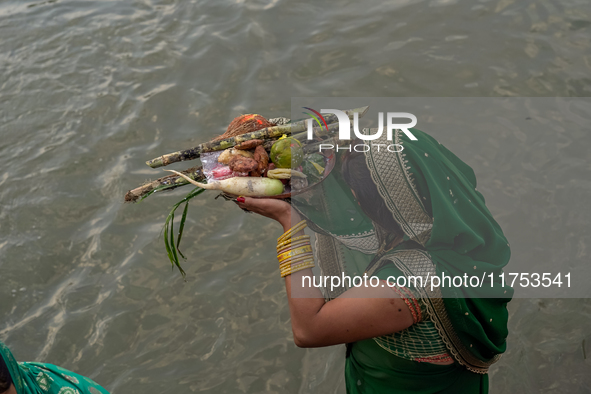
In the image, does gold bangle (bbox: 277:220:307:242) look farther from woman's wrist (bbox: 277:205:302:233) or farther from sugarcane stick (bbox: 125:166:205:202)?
sugarcane stick (bbox: 125:166:205:202)

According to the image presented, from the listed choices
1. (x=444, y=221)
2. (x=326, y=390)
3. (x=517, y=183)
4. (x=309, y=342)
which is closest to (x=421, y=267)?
(x=444, y=221)

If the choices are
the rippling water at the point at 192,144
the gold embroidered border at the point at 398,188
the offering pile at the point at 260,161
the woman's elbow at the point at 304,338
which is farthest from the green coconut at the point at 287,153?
the rippling water at the point at 192,144

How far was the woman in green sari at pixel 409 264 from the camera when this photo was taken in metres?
1.74

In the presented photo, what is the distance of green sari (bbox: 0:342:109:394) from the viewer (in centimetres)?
196

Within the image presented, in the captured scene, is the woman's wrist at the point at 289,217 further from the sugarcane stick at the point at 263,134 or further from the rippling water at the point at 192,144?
the rippling water at the point at 192,144

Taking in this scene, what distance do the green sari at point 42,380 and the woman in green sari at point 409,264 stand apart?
3.30 ft

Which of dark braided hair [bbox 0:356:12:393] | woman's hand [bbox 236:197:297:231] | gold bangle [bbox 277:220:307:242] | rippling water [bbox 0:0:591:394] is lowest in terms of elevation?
rippling water [bbox 0:0:591:394]

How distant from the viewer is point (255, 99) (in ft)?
16.5

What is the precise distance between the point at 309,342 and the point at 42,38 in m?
5.43

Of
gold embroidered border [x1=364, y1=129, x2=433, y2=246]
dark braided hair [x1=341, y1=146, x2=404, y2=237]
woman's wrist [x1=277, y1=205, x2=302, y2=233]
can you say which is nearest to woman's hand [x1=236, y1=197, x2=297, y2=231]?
woman's wrist [x1=277, y1=205, x2=302, y2=233]

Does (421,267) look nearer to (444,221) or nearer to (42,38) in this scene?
(444,221)

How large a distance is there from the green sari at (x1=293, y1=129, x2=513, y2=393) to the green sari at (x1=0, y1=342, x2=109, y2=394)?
1.17m

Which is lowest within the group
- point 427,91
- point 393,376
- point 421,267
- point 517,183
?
point 517,183

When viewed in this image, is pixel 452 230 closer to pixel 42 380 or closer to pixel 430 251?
pixel 430 251
